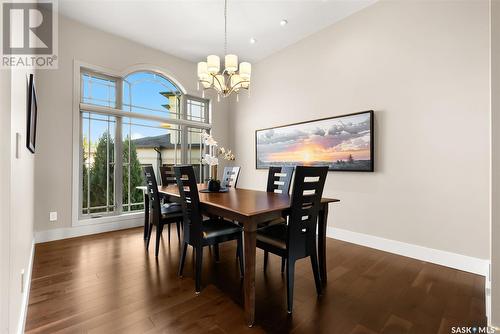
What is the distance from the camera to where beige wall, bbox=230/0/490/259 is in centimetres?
241

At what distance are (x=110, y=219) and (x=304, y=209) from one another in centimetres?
351

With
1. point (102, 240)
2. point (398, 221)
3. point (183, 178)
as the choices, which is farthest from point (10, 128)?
point (398, 221)

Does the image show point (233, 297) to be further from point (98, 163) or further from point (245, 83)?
point (98, 163)

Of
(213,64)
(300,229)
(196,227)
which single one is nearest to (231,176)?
(196,227)

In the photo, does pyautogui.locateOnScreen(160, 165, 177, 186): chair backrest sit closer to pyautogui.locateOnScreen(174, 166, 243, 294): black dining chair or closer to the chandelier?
the chandelier

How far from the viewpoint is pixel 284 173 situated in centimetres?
279

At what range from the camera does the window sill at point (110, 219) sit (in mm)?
3562

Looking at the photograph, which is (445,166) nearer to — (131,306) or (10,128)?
(131,306)

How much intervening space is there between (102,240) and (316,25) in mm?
Result: 4660

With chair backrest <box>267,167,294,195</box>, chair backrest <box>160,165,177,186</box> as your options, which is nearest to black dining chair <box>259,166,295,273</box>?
chair backrest <box>267,167,294,195</box>

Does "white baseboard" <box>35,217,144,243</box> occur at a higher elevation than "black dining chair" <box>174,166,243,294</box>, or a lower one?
lower

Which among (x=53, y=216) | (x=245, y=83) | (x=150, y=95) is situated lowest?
(x=53, y=216)

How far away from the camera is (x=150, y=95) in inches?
174

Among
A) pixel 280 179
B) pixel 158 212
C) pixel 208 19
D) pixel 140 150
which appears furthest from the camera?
pixel 140 150
